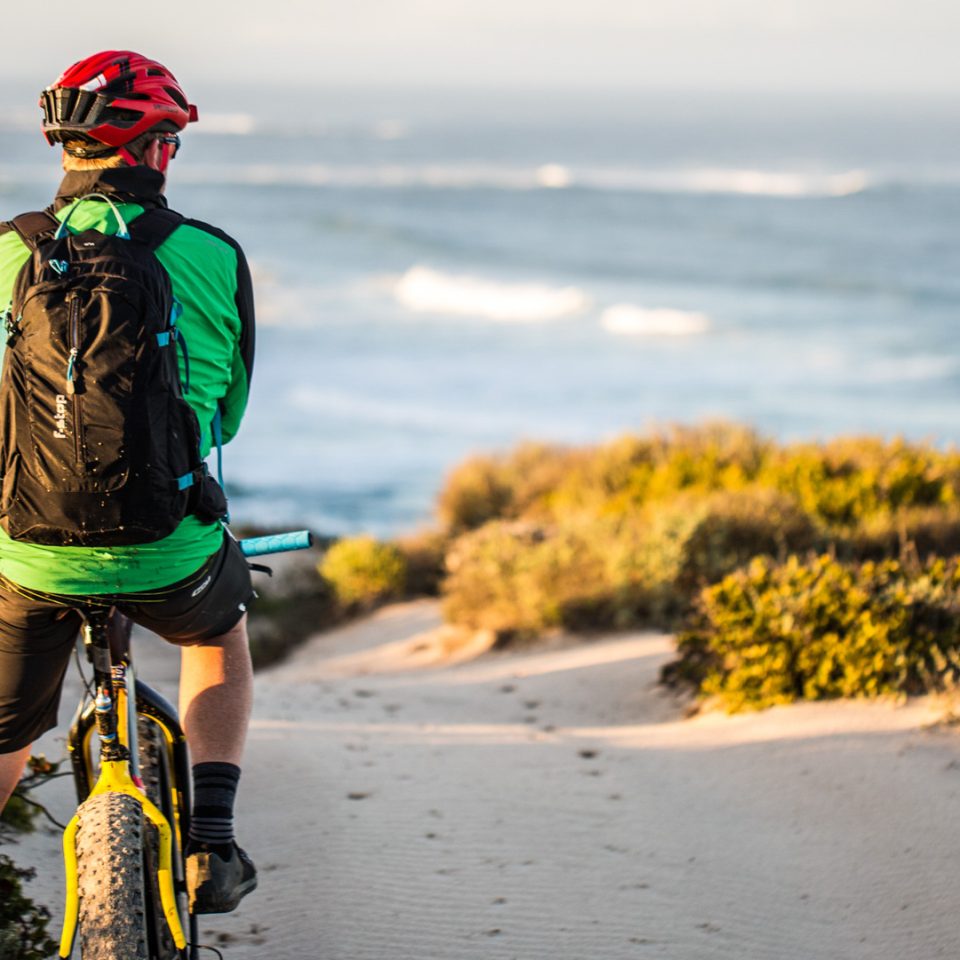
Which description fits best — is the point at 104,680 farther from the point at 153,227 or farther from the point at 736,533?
the point at 736,533

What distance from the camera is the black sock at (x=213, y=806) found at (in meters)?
2.99

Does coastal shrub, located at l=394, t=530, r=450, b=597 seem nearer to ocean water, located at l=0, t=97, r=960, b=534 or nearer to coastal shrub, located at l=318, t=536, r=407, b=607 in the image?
coastal shrub, located at l=318, t=536, r=407, b=607

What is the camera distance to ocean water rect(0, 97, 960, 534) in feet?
72.9

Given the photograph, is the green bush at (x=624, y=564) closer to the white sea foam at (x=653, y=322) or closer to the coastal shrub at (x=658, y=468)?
the coastal shrub at (x=658, y=468)

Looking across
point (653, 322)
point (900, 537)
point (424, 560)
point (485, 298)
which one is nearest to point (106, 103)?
point (900, 537)

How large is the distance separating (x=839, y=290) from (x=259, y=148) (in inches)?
2761

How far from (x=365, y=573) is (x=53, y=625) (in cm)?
797

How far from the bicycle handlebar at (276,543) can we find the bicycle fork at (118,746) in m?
0.38

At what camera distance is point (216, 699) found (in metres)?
3.09

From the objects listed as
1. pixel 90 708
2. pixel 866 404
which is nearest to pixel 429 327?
pixel 866 404

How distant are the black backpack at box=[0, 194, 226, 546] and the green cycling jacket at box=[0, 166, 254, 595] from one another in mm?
88

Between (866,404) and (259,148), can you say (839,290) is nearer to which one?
(866,404)

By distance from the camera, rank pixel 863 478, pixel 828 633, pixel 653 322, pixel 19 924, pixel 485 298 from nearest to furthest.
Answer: pixel 19 924 → pixel 828 633 → pixel 863 478 → pixel 653 322 → pixel 485 298

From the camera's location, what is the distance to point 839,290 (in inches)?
1563
